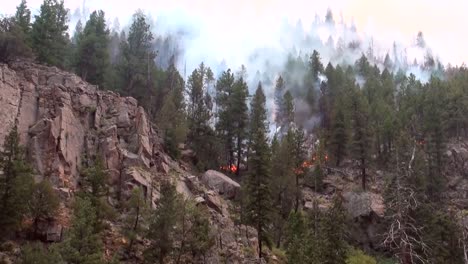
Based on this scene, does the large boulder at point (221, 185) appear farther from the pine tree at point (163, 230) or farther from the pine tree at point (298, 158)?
the pine tree at point (163, 230)

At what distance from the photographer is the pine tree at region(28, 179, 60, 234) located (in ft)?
104

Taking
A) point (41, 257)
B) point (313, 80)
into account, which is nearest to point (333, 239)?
point (41, 257)

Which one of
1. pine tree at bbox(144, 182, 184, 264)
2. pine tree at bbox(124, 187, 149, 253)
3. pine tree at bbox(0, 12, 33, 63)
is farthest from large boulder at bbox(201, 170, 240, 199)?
pine tree at bbox(0, 12, 33, 63)

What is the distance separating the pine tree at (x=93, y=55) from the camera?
60125 millimetres

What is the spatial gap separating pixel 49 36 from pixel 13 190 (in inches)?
1300

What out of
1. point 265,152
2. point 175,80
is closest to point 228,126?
point 175,80

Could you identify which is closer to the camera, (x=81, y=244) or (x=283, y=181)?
(x=81, y=244)

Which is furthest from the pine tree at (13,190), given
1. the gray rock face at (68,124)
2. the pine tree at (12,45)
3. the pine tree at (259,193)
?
the pine tree at (12,45)

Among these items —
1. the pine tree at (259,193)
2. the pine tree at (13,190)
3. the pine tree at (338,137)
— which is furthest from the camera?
the pine tree at (338,137)

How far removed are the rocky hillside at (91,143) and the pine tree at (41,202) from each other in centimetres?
122

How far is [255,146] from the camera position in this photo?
44.2 meters

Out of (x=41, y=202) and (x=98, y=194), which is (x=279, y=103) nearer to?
(x=98, y=194)

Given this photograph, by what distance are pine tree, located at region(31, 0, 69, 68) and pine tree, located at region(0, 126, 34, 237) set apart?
92.0 feet

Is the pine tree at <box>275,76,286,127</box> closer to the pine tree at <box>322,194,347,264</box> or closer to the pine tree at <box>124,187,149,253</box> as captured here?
the pine tree at <box>322,194,347,264</box>
